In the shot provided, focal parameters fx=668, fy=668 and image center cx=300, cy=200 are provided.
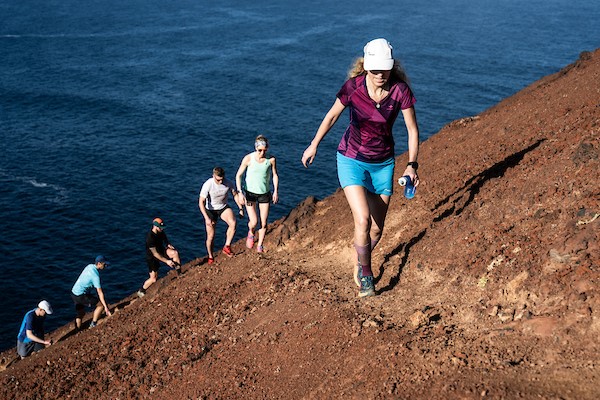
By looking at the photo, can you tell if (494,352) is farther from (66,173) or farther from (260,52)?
(260,52)

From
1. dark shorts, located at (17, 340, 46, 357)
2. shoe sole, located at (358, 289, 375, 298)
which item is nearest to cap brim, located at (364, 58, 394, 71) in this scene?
shoe sole, located at (358, 289, 375, 298)

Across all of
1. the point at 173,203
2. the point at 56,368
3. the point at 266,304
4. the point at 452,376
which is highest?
the point at 452,376

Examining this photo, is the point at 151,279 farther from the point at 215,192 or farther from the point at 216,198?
the point at 215,192

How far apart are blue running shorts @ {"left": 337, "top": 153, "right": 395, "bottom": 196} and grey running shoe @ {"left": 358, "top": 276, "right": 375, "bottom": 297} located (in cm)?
143

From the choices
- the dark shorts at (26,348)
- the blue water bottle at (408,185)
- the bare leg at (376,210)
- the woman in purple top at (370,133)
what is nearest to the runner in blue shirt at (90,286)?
the dark shorts at (26,348)

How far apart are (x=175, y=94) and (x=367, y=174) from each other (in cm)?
7384

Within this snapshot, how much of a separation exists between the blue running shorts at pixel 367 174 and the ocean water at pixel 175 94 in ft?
96.5

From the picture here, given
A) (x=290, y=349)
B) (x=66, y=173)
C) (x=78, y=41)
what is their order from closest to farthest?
(x=290, y=349) → (x=66, y=173) → (x=78, y=41)

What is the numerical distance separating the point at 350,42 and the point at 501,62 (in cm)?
2329

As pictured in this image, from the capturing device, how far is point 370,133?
855 centimetres

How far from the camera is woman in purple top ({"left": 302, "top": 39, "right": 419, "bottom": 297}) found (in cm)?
808

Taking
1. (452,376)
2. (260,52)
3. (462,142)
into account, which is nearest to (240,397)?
(452,376)

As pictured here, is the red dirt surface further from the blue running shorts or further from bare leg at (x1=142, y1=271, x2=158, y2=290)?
the blue running shorts

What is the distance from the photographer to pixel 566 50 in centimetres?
10281
